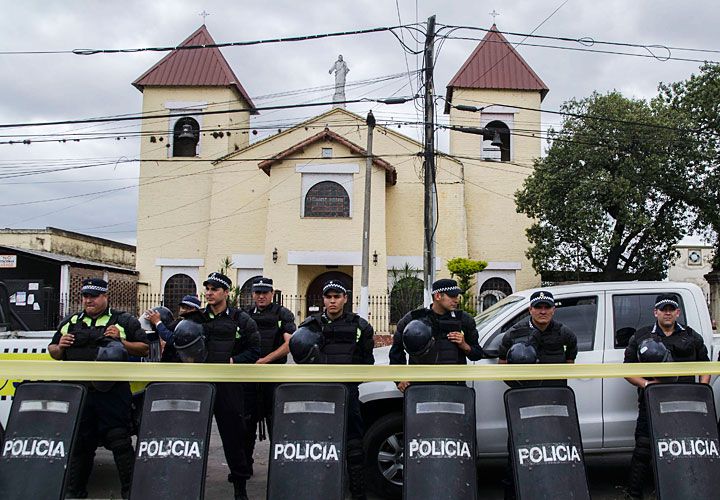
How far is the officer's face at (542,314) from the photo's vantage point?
208 inches

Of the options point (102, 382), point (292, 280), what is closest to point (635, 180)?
point (292, 280)

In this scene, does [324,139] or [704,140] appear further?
[324,139]

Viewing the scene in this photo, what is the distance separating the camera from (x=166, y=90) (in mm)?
27297

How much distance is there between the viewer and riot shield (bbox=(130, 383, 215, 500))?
4367 mm

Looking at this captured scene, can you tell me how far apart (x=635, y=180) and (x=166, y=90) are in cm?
1907

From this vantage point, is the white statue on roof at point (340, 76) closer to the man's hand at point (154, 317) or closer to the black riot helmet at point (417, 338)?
the man's hand at point (154, 317)

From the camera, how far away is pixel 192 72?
27391 mm

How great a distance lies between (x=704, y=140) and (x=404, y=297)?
11239 millimetres

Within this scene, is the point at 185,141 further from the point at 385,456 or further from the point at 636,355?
the point at 636,355

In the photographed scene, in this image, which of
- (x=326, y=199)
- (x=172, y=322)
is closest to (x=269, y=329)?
(x=172, y=322)

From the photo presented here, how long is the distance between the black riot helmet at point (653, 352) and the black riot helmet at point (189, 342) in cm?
359

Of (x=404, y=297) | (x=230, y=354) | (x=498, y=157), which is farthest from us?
(x=498, y=157)

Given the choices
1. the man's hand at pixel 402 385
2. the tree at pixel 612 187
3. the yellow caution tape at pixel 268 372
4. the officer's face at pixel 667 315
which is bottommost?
the man's hand at pixel 402 385

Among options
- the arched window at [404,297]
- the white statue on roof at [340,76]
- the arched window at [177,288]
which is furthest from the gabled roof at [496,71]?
the arched window at [177,288]
